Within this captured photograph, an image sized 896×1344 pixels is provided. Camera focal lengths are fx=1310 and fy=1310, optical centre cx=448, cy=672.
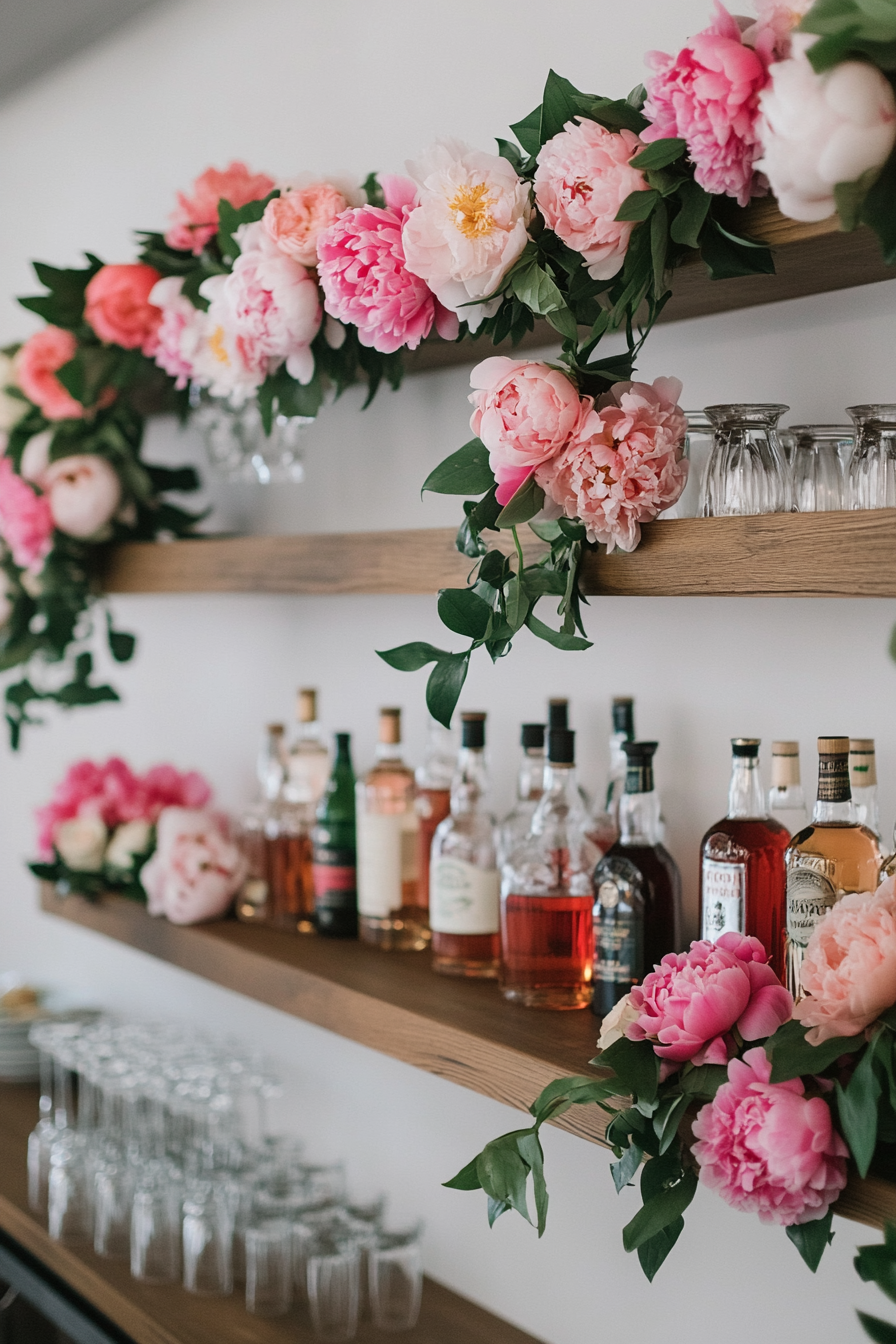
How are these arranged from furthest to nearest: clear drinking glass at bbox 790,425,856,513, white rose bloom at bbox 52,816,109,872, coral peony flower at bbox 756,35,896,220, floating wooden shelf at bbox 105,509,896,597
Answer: white rose bloom at bbox 52,816,109,872 < clear drinking glass at bbox 790,425,856,513 < floating wooden shelf at bbox 105,509,896,597 < coral peony flower at bbox 756,35,896,220

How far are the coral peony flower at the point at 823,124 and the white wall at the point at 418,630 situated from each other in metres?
0.40

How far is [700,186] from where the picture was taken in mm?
1042

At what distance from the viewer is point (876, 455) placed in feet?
3.46

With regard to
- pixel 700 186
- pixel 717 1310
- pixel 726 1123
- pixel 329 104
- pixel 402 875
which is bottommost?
pixel 717 1310

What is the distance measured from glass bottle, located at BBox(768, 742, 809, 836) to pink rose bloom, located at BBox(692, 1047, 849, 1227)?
1.03 feet

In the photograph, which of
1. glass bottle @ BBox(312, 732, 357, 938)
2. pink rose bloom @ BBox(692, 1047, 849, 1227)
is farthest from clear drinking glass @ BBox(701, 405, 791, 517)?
glass bottle @ BBox(312, 732, 357, 938)

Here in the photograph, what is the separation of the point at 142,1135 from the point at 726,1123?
1.31m

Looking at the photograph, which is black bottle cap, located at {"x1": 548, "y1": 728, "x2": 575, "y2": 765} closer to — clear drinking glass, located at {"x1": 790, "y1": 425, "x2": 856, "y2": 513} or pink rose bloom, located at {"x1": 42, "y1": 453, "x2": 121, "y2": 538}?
clear drinking glass, located at {"x1": 790, "y1": 425, "x2": 856, "y2": 513}

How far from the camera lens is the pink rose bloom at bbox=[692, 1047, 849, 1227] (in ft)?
3.10

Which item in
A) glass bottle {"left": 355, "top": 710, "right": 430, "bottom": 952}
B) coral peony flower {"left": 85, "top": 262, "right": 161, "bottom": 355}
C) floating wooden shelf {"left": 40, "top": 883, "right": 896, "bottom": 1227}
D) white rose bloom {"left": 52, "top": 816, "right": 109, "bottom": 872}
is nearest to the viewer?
floating wooden shelf {"left": 40, "top": 883, "right": 896, "bottom": 1227}

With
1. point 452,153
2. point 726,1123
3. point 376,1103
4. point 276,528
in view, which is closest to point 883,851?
point 726,1123

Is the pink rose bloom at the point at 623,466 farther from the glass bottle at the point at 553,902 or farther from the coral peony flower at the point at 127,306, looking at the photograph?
the coral peony flower at the point at 127,306

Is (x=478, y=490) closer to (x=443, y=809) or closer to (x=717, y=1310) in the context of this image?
(x=443, y=809)

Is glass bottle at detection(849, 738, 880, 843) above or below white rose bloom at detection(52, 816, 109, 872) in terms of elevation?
above
